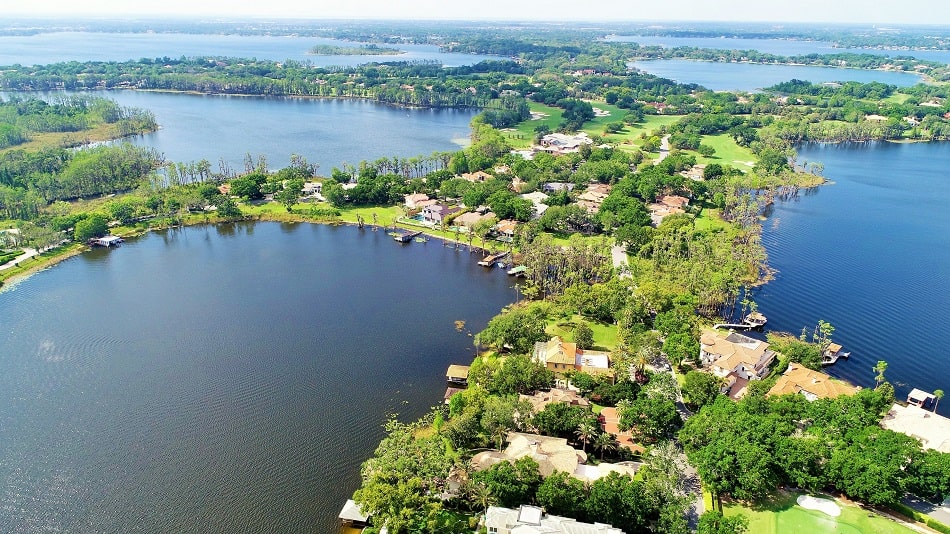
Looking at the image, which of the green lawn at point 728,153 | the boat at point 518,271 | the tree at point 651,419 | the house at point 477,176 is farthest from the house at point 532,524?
the green lawn at point 728,153

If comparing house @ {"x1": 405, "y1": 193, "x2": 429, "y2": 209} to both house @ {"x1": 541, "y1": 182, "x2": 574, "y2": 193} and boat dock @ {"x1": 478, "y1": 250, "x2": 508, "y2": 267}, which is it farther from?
boat dock @ {"x1": 478, "y1": 250, "x2": 508, "y2": 267}

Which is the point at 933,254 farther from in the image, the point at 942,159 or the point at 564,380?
the point at 942,159

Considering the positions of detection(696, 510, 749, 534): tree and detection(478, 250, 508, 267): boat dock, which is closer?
detection(696, 510, 749, 534): tree

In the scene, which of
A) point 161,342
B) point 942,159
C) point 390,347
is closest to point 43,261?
point 161,342

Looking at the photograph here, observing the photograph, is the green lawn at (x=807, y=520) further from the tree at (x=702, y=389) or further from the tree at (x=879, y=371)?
the tree at (x=879, y=371)

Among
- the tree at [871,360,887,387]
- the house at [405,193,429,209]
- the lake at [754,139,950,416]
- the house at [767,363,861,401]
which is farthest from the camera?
the house at [405,193,429,209]

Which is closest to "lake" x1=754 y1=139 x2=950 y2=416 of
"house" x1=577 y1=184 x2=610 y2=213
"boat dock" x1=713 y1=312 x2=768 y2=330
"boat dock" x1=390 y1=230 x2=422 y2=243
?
"boat dock" x1=713 y1=312 x2=768 y2=330

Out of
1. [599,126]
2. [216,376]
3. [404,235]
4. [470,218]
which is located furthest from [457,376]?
[599,126]
